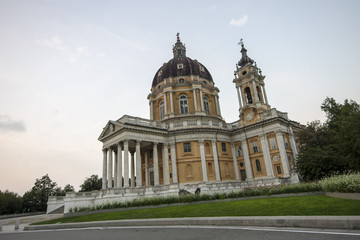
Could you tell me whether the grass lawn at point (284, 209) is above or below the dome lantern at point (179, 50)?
below

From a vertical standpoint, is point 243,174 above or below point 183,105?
below

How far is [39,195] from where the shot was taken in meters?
58.8

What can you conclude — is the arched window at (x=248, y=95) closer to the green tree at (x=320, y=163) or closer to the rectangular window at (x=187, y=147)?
the rectangular window at (x=187, y=147)

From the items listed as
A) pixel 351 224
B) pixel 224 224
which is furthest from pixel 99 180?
pixel 351 224

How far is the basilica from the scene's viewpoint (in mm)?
31098

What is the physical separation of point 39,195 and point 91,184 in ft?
39.9

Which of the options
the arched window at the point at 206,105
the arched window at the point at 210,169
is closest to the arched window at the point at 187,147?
the arched window at the point at 210,169

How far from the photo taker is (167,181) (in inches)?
1348

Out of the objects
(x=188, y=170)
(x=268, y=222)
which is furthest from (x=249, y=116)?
(x=268, y=222)

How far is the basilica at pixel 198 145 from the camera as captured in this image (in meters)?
31.1

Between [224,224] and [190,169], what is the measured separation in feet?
86.6

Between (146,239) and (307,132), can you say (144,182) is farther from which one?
(146,239)

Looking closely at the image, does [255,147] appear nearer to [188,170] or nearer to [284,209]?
[188,170]

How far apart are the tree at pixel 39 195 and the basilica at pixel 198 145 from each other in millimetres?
32656
